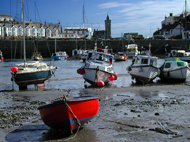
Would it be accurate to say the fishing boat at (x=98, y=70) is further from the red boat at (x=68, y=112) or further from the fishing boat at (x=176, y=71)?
the red boat at (x=68, y=112)

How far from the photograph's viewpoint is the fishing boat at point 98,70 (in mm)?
18750

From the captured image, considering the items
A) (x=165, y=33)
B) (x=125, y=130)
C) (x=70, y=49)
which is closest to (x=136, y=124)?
(x=125, y=130)

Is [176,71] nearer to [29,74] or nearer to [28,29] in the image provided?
[29,74]

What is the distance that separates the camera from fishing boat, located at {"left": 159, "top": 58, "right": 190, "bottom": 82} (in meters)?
21.4

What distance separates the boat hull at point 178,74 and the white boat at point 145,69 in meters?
1.13

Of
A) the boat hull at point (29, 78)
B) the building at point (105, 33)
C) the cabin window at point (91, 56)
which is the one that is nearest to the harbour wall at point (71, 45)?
the building at point (105, 33)

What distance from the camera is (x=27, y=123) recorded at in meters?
8.97

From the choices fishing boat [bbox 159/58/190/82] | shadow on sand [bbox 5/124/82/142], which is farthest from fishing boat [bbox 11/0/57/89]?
fishing boat [bbox 159/58/190/82]

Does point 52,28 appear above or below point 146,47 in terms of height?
above

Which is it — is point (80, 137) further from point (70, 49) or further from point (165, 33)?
point (165, 33)

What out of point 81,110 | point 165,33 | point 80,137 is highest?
point 165,33

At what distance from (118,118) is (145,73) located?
12.0 metres

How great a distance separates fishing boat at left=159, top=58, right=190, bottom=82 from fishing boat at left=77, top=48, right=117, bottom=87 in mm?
5230

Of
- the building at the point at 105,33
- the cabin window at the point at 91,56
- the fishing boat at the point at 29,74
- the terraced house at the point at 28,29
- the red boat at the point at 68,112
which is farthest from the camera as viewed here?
the building at the point at 105,33
